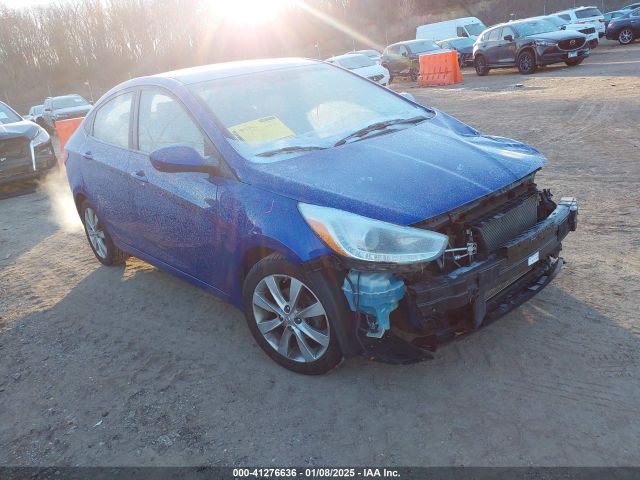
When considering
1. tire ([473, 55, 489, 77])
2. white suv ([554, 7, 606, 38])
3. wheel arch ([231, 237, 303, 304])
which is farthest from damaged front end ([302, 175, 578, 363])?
white suv ([554, 7, 606, 38])

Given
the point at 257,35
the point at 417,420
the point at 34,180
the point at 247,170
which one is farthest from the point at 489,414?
the point at 257,35

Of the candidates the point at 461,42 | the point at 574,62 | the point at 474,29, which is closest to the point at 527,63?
the point at 574,62

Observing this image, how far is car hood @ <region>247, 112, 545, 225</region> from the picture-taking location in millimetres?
3051

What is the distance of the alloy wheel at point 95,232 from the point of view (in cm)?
562

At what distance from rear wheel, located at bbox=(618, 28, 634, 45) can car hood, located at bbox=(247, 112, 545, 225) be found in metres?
24.1

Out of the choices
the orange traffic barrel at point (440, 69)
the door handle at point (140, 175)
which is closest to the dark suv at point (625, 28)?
the orange traffic barrel at point (440, 69)

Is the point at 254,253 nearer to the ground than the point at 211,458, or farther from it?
farther from it

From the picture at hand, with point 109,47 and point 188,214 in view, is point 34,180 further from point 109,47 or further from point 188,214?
point 109,47

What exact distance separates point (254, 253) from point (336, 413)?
1057 mm

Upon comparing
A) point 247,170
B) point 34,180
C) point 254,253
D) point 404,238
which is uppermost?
point 247,170

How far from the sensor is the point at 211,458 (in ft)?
9.64

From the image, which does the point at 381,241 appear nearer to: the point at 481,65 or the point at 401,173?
the point at 401,173

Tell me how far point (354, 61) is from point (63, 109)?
11203 mm

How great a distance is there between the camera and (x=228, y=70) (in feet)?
14.3
